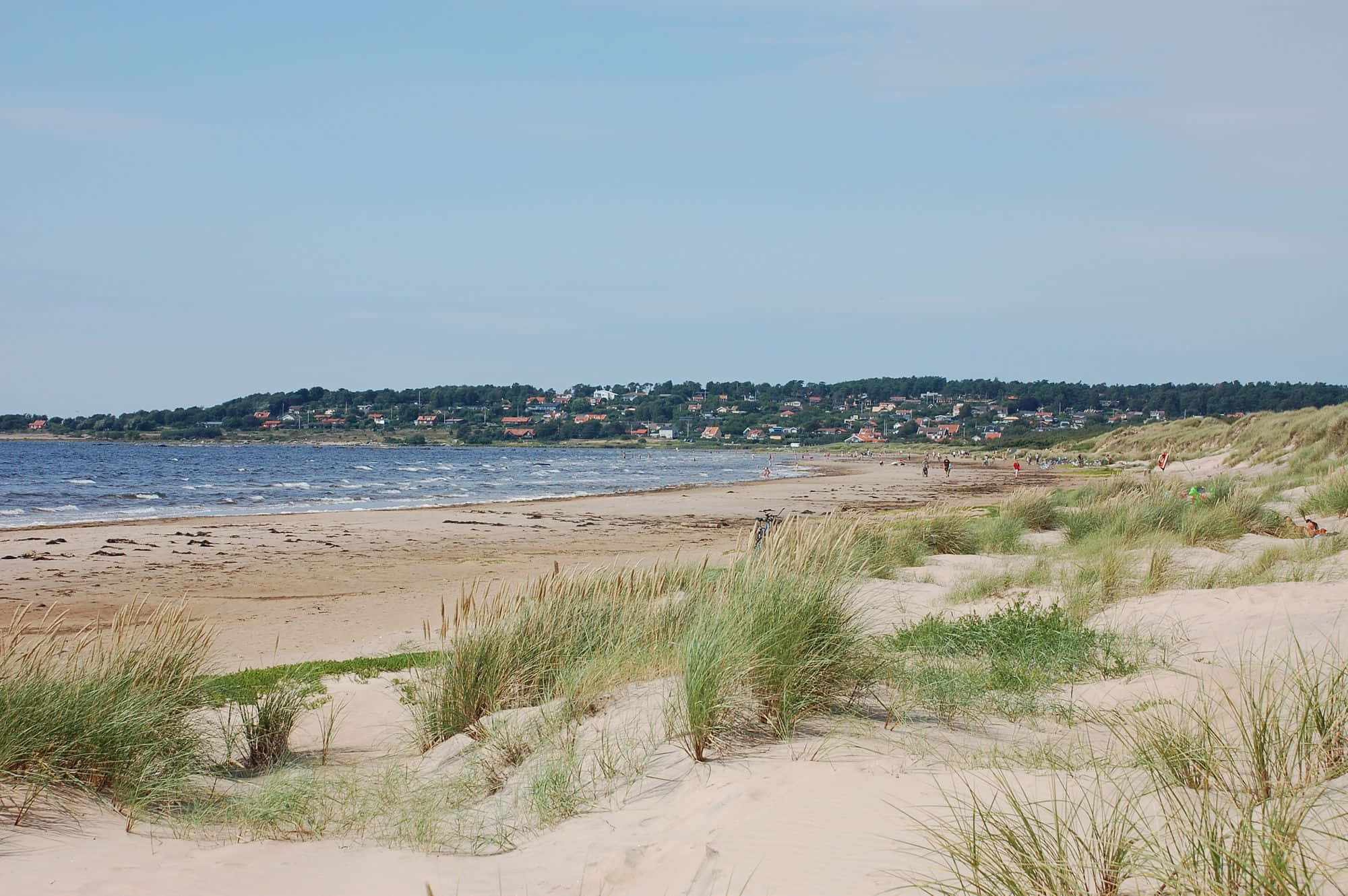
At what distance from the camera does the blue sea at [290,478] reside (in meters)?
34.6

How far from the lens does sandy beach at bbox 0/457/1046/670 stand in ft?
44.0

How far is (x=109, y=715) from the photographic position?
5.47 metres

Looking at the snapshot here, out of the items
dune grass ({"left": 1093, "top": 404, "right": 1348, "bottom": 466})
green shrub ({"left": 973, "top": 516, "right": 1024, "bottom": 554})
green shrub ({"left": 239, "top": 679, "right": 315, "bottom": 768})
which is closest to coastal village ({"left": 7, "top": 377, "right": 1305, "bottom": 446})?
dune grass ({"left": 1093, "top": 404, "right": 1348, "bottom": 466})

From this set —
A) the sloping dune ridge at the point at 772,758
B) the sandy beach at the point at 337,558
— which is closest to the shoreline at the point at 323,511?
the sandy beach at the point at 337,558

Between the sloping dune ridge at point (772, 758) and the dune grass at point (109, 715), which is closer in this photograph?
the sloping dune ridge at point (772, 758)

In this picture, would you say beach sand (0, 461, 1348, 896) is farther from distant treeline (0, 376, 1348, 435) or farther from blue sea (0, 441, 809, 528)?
distant treeline (0, 376, 1348, 435)

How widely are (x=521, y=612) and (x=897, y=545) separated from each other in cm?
823

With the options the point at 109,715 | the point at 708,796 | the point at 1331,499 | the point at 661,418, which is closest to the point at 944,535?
the point at 1331,499

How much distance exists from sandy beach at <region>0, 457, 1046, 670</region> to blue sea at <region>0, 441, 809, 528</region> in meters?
5.40

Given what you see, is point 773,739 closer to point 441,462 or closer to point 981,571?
point 981,571

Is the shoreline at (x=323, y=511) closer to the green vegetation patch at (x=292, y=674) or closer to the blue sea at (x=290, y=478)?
the blue sea at (x=290, y=478)

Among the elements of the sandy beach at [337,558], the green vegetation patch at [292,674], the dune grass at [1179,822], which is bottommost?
the sandy beach at [337,558]

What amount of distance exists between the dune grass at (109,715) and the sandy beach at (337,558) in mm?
2632

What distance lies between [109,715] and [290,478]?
5262 cm
